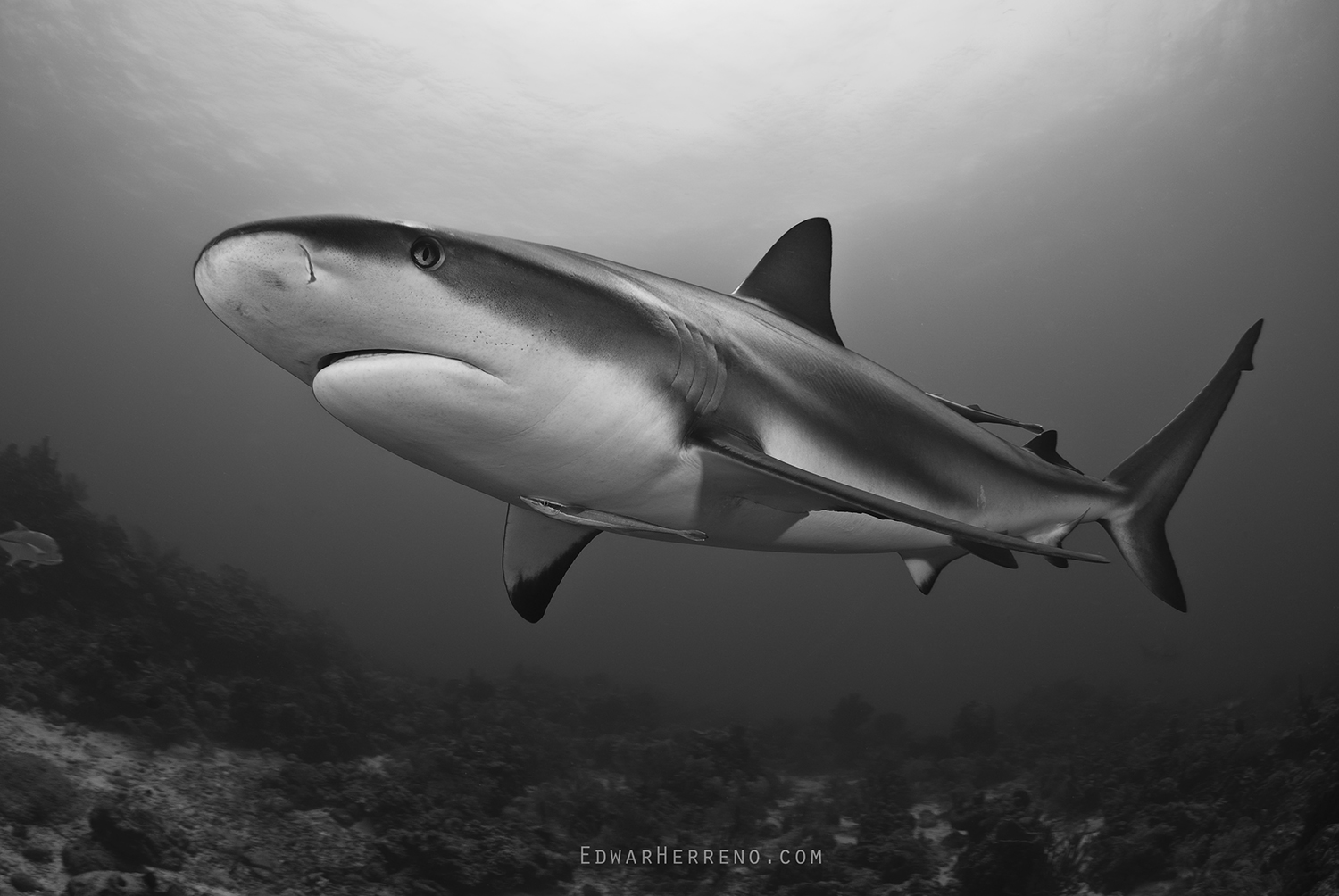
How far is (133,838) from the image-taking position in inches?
181

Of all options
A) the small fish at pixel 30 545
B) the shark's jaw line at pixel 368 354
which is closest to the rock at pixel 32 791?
the small fish at pixel 30 545

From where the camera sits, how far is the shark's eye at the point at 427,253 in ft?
4.66

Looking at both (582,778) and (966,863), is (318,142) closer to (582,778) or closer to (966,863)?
(582,778)

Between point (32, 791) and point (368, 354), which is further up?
point (368, 354)

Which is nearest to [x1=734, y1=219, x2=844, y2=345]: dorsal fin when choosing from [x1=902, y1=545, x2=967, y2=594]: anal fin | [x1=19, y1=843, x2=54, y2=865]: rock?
[x1=902, y1=545, x2=967, y2=594]: anal fin

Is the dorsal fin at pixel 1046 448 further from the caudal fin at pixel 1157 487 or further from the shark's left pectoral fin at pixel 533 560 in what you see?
the shark's left pectoral fin at pixel 533 560

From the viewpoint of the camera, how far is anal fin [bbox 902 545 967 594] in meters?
3.77

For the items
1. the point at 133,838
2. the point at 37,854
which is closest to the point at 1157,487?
the point at 133,838

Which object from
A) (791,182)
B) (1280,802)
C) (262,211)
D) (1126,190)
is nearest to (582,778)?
(1280,802)

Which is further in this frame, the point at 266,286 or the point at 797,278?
the point at 797,278

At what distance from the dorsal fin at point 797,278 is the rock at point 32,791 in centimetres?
630

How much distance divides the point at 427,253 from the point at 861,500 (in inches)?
46.3

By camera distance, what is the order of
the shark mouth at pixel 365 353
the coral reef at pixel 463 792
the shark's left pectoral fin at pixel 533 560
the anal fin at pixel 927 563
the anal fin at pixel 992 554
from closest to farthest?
the shark mouth at pixel 365 353, the shark's left pectoral fin at pixel 533 560, the anal fin at pixel 992 554, the anal fin at pixel 927 563, the coral reef at pixel 463 792

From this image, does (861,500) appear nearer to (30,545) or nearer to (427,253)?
(427,253)
